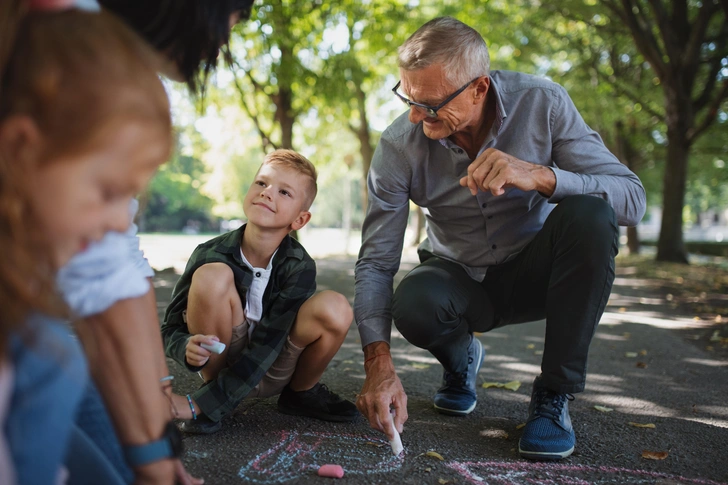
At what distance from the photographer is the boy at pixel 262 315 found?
2.42 m

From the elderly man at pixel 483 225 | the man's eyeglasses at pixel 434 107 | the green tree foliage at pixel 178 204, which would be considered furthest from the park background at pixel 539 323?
the green tree foliage at pixel 178 204

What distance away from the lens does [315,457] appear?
88.7 inches

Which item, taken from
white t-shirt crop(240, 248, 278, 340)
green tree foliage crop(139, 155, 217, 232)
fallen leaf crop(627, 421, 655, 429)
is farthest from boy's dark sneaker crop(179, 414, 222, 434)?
green tree foliage crop(139, 155, 217, 232)

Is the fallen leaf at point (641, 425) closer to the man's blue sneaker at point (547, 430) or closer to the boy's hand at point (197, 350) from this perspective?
the man's blue sneaker at point (547, 430)

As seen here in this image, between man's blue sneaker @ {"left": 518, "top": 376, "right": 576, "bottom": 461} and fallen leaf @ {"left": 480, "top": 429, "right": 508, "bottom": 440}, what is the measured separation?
0.58ft

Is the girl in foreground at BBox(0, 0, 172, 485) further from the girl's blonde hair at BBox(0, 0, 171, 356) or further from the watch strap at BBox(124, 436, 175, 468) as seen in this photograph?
the watch strap at BBox(124, 436, 175, 468)

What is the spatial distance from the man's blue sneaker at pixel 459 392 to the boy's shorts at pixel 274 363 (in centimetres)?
71

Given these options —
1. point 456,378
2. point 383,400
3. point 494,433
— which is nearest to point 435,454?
point 383,400

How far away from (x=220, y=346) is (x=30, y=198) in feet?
3.91

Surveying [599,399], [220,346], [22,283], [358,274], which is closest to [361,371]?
[358,274]

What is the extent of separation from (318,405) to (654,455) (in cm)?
130

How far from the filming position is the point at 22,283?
1061mm

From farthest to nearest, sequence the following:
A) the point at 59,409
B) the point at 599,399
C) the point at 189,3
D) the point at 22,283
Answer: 1. the point at 599,399
2. the point at 189,3
3. the point at 59,409
4. the point at 22,283

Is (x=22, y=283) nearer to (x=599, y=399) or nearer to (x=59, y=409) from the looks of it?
(x=59, y=409)
